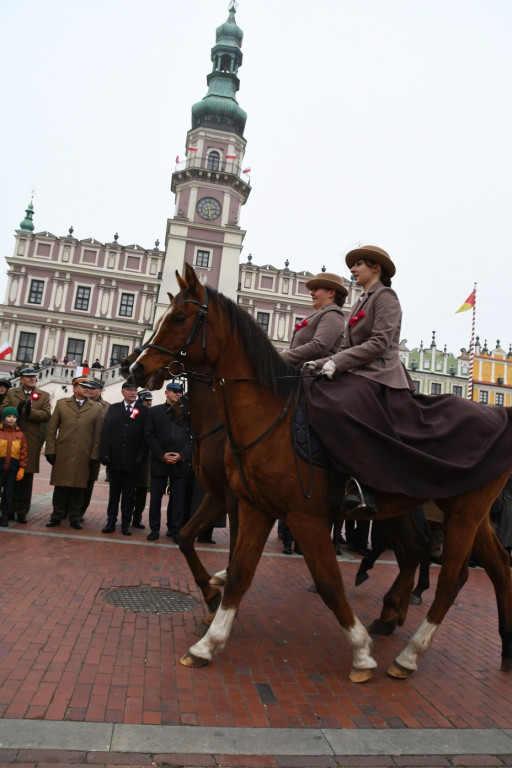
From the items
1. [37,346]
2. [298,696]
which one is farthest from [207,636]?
[37,346]

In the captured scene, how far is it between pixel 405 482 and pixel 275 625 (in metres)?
2.02

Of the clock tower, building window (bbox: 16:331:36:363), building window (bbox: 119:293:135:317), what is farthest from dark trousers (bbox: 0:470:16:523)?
building window (bbox: 119:293:135:317)

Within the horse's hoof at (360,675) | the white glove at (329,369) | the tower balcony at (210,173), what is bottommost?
the horse's hoof at (360,675)

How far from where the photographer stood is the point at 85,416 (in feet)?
29.4

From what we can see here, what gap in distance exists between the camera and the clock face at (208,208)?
43938 mm

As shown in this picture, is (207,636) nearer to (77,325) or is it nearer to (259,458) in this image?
(259,458)

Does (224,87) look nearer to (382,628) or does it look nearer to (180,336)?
(180,336)

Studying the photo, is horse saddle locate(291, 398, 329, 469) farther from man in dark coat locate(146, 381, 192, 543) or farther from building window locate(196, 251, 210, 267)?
building window locate(196, 251, 210, 267)

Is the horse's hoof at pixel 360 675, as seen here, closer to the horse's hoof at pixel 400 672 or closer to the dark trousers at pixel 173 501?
the horse's hoof at pixel 400 672

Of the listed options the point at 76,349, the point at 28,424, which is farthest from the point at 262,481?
the point at 76,349

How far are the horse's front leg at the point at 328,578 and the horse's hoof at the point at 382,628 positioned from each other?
111cm

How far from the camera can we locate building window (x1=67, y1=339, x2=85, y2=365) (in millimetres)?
44219

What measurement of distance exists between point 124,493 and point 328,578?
572 cm

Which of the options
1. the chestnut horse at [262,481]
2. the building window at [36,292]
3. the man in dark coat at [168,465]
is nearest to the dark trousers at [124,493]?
the man in dark coat at [168,465]
